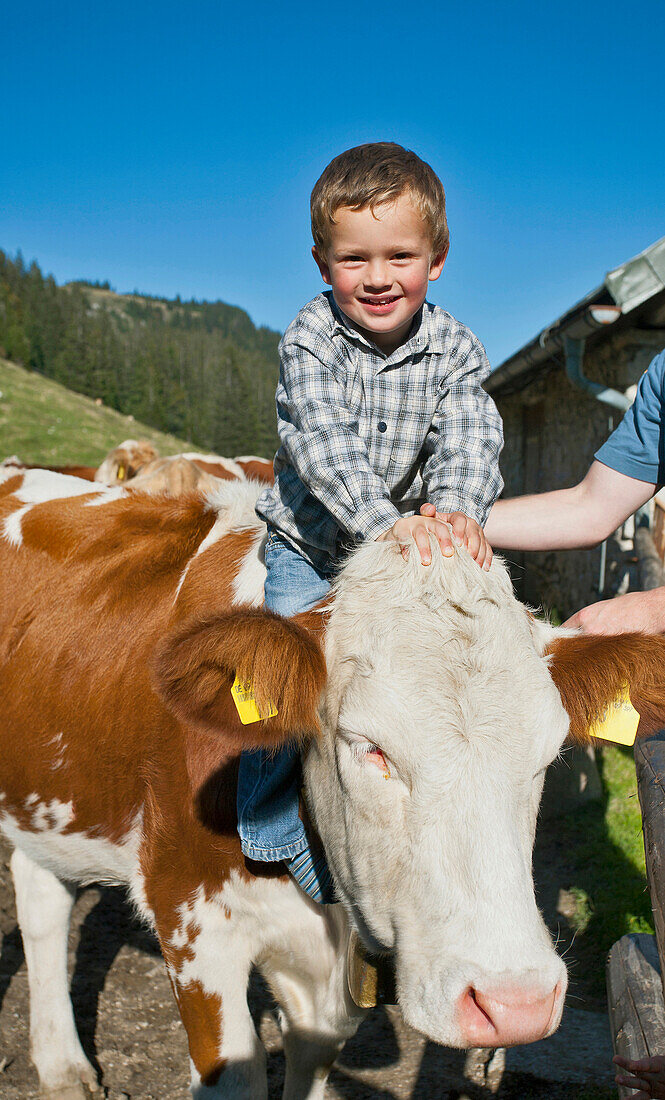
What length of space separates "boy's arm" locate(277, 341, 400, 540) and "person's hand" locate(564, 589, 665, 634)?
0.79 metres

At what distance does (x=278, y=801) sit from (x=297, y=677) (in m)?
0.54

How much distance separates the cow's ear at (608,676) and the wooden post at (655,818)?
9cm

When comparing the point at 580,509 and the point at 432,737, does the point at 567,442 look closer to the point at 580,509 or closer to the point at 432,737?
the point at 580,509

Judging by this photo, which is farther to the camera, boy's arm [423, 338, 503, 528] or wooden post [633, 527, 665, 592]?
wooden post [633, 527, 665, 592]

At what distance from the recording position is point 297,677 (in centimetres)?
190

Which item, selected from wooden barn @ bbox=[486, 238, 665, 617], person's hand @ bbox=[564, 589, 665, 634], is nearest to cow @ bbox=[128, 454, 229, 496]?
wooden barn @ bbox=[486, 238, 665, 617]

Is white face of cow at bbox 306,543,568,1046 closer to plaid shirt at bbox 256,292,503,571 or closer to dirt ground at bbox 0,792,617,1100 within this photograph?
plaid shirt at bbox 256,292,503,571

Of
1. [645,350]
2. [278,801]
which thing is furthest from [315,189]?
[645,350]

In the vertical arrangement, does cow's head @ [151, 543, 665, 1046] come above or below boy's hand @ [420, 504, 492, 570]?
below

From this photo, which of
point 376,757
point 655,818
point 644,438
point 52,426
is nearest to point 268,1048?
point 376,757

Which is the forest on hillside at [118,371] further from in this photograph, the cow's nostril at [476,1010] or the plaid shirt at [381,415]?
the cow's nostril at [476,1010]

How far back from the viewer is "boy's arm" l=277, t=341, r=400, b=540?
83.7 inches

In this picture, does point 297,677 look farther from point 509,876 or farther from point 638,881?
point 638,881

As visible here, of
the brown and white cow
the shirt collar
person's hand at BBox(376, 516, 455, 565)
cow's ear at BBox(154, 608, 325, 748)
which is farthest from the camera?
the shirt collar
